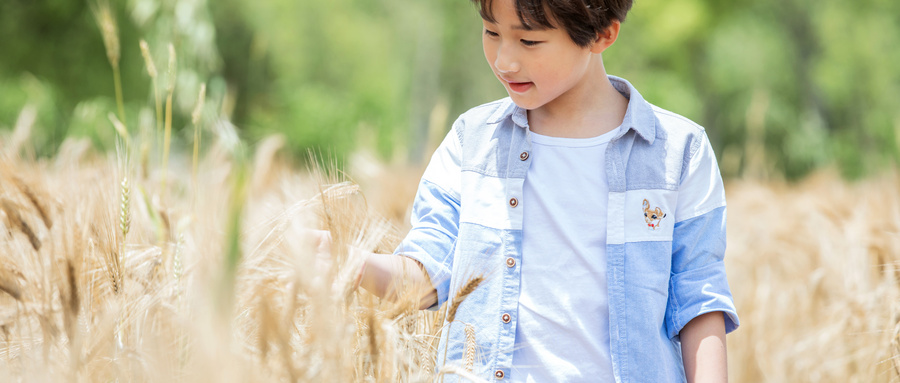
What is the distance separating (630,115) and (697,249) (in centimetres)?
25

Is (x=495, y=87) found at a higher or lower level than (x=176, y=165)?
higher

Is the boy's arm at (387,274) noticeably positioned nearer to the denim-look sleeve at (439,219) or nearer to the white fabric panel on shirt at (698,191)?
the denim-look sleeve at (439,219)

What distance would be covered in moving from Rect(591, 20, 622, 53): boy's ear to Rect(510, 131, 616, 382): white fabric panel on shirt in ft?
0.49

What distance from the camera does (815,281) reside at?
257 centimetres

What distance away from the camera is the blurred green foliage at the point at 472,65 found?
8.99 metres

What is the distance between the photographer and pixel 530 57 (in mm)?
1215

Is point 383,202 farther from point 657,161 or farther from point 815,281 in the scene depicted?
point 815,281

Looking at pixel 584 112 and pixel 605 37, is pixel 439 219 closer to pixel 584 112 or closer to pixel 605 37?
pixel 584 112

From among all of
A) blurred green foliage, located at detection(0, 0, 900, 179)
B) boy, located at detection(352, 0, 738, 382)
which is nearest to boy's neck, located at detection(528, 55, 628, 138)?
boy, located at detection(352, 0, 738, 382)

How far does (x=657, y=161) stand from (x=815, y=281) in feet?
5.21

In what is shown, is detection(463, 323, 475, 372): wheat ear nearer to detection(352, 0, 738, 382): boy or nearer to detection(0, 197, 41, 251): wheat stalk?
detection(352, 0, 738, 382): boy

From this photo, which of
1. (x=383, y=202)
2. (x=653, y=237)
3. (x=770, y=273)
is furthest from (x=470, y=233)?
(x=770, y=273)

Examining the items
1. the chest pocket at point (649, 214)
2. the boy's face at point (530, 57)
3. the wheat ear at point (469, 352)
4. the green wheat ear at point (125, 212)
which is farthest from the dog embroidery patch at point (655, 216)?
the green wheat ear at point (125, 212)

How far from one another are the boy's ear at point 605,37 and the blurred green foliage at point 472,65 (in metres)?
6.25
